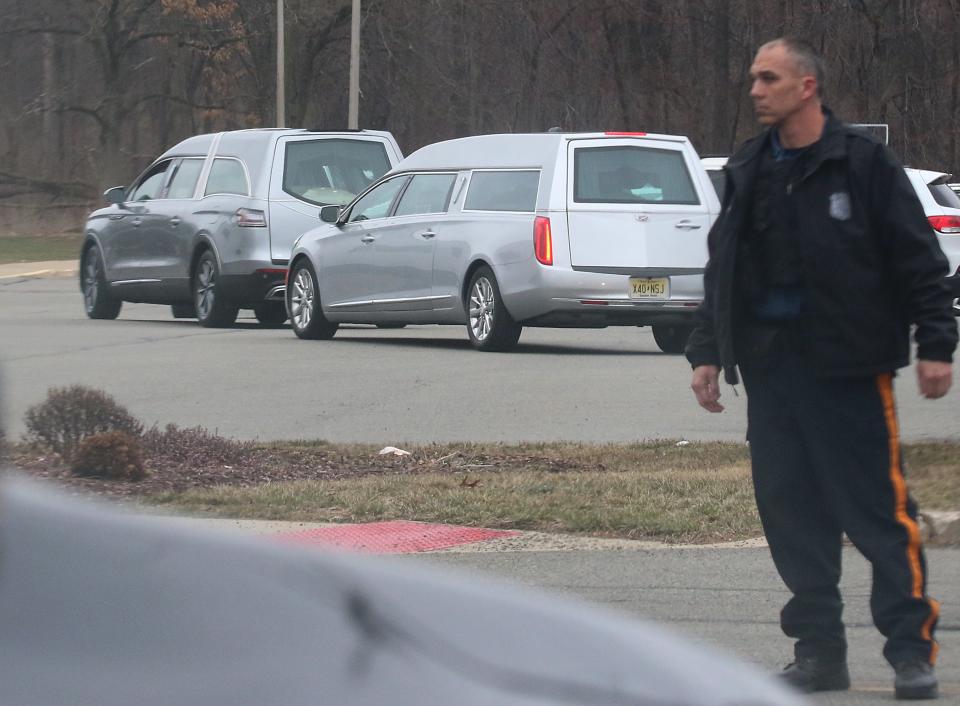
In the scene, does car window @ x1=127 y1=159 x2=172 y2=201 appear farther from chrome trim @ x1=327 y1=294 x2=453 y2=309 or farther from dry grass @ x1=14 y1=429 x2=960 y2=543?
dry grass @ x1=14 y1=429 x2=960 y2=543

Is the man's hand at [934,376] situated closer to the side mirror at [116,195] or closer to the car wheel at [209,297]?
the car wheel at [209,297]

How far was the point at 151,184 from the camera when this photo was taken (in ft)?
60.4

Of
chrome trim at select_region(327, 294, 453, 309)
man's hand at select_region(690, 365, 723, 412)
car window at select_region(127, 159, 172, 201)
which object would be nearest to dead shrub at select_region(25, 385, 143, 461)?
man's hand at select_region(690, 365, 723, 412)

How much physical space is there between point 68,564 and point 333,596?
1.01 ft

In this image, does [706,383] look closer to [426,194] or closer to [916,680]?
[916,680]

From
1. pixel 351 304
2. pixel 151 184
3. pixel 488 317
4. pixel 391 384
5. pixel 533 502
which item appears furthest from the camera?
pixel 151 184

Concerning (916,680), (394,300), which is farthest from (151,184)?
(916,680)

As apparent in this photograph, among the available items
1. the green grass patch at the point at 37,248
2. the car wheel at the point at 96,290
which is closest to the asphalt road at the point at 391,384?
the car wheel at the point at 96,290

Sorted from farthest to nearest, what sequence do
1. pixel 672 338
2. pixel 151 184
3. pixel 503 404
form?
pixel 151 184 < pixel 672 338 < pixel 503 404

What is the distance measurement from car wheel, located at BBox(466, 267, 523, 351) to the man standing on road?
31.3 feet

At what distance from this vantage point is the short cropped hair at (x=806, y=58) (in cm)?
445

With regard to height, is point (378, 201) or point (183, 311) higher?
point (378, 201)

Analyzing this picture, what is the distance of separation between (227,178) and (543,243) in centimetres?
467

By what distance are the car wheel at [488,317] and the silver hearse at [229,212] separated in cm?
293
